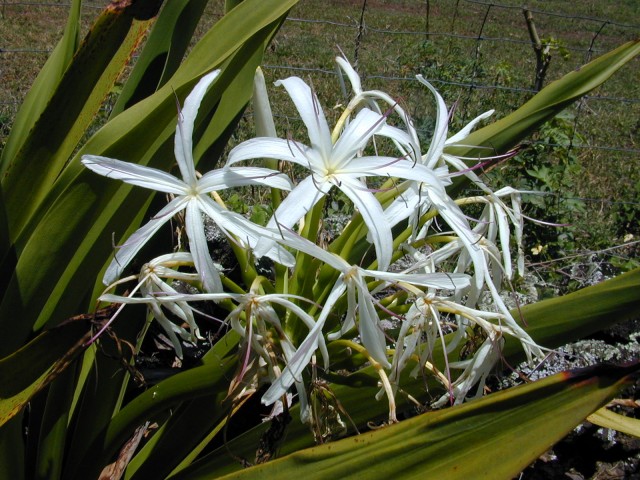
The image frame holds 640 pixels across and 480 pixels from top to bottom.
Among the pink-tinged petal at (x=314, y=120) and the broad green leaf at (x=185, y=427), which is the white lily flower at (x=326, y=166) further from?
the broad green leaf at (x=185, y=427)

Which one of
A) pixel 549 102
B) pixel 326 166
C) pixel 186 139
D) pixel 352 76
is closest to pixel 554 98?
pixel 549 102

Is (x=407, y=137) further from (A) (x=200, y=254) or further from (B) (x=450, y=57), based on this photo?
(B) (x=450, y=57)

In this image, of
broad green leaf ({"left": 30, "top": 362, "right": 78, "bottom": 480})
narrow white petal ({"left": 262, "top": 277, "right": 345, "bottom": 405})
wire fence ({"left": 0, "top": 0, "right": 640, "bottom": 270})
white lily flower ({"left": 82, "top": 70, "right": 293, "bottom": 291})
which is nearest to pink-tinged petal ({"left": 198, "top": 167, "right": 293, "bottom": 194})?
white lily flower ({"left": 82, "top": 70, "right": 293, "bottom": 291})

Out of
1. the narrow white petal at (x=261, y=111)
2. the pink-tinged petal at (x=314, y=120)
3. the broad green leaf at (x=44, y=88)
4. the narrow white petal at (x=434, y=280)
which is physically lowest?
the narrow white petal at (x=434, y=280)

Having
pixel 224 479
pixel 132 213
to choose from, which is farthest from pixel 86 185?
pixel 224 479

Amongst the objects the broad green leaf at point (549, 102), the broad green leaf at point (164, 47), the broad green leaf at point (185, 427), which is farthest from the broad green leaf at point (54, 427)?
the broad green leaf at point (549, 102)

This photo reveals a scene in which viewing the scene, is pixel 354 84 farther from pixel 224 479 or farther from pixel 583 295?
pixel 224 479

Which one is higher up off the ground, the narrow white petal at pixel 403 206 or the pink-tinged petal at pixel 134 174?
the pink-tinged petal at pixel 134 174
